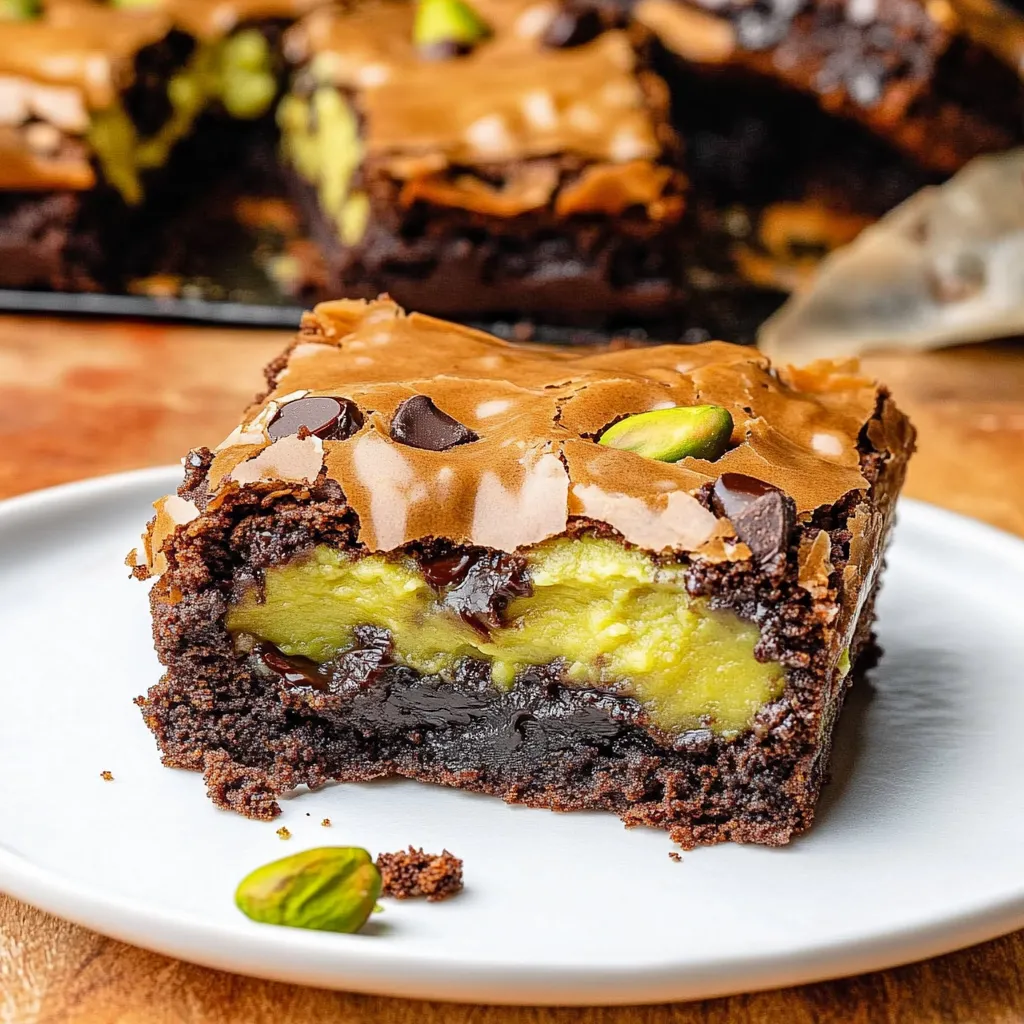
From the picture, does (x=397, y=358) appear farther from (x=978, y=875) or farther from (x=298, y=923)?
(x=978, y=875)

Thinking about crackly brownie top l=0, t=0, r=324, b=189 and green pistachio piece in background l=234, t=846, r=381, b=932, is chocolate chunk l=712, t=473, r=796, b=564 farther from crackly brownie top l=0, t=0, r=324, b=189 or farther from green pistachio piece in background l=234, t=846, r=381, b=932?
crackly brownie top l=0, t=0, r=324, b=189

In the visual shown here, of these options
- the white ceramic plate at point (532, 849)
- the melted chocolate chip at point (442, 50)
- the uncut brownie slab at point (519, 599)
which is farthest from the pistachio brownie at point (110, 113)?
the uncut brownie slab at point (519, 599)

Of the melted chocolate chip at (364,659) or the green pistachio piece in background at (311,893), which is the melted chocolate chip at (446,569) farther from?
the green pistachio piece in background at (311,893)

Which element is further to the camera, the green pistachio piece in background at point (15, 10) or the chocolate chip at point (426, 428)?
the green pistachio piece in background at point (15, 10)

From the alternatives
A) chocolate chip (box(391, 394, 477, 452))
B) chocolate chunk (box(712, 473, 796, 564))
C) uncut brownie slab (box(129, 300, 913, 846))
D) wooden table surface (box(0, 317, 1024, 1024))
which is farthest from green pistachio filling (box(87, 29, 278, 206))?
chocolate chunk (box(712, 473, 796, 564))

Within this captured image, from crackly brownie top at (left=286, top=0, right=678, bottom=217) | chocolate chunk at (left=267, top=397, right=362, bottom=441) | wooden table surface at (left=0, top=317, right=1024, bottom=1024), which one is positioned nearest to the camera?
wooden table surface at (left=0, top=317, right=1024, bottom=1024)
